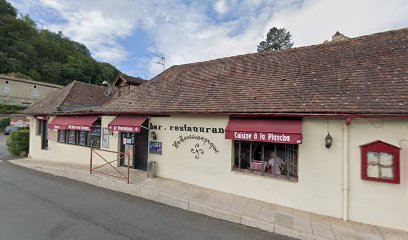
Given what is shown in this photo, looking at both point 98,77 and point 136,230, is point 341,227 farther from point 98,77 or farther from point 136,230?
point 98,77

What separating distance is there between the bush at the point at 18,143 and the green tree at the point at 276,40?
136ft

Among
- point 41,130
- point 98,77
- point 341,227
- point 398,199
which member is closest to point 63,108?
point 41,130

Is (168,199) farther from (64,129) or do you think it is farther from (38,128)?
(38,128)

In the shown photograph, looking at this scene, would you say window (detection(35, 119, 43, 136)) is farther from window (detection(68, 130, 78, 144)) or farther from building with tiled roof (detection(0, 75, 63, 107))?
building with tiled roof (detection(0, 75, 63, 107))

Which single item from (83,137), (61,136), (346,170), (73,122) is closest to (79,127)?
(73,122)

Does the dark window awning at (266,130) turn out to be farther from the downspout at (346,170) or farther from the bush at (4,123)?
the bush at (4,123)

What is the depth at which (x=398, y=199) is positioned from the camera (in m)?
5.29

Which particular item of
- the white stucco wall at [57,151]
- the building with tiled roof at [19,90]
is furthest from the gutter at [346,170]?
the building with tiled roof at [19,90]

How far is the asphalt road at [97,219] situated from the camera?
5039 mm

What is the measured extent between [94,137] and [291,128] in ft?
35.4

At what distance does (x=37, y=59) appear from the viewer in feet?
170

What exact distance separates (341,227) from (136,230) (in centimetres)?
538

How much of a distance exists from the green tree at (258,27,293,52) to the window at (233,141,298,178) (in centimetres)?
4036

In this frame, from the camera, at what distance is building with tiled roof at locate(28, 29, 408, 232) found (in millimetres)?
5508
